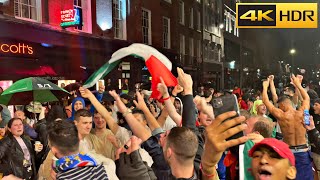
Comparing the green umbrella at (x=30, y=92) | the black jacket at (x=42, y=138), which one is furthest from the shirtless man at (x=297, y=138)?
the green umbrella at (x=30, y=92)

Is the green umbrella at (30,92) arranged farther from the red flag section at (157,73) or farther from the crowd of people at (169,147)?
the red flag section at (157,73)

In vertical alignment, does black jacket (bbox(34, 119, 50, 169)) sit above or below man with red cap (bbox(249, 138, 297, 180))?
below

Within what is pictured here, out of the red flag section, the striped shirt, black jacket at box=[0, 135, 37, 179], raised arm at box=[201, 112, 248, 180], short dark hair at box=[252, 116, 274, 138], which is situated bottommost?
black jacket at box=[0, 135, 37, 179]

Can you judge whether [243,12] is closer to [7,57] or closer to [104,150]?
[7,57]

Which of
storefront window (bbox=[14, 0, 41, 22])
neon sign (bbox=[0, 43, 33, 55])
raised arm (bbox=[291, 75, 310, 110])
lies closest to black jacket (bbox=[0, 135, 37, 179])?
raised arm (bbox=[291, 75, 310, 110])

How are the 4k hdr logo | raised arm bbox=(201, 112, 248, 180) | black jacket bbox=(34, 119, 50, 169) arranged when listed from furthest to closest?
the 4k hdr logo → black jacket bbox=(34, 119, 50, 169) → raised arm bbox=(201, 112, 248, 180)

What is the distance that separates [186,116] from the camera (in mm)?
3545

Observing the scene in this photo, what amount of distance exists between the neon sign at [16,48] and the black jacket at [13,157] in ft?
25.7

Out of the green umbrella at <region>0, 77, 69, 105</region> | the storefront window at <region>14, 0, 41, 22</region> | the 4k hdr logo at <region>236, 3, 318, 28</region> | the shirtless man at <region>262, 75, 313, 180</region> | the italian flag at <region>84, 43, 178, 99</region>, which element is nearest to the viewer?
the italian flag at <region>84, 43, 178, 99</region>

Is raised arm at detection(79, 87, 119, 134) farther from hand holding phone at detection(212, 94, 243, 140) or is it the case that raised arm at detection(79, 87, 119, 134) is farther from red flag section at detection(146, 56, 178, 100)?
hand holding phone at detection(212, 94, 243, 140)

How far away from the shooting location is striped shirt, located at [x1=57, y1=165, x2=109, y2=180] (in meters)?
2.51

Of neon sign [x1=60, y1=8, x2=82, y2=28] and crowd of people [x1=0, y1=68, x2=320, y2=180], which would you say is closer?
crowd of people [x1=0, y1=68, x2=320, y2=180]

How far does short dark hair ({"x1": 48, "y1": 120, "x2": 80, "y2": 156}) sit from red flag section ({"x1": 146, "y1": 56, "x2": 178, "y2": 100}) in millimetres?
1796

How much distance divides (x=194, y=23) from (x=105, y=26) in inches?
594
